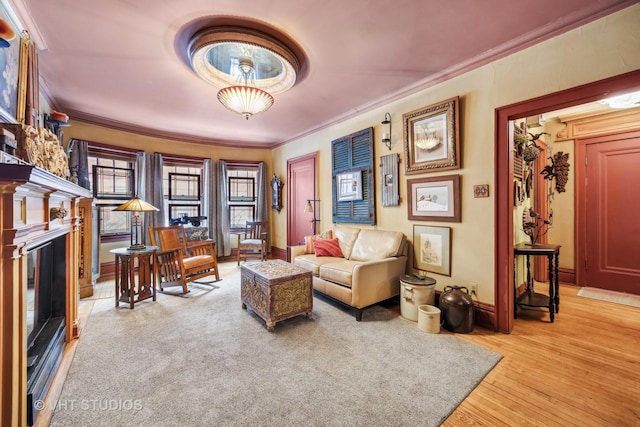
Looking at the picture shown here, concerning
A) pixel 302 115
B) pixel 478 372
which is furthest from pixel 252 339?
pixel 302 115

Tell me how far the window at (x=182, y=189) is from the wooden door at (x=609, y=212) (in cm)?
644

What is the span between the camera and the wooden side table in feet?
10.0

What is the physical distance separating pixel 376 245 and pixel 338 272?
700 millimetres

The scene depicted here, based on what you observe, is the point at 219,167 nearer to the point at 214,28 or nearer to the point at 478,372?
the point at 214,28

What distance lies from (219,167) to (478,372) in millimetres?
5430

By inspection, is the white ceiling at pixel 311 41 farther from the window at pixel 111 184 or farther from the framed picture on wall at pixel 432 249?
the framed picture on wall at pixel 432 249

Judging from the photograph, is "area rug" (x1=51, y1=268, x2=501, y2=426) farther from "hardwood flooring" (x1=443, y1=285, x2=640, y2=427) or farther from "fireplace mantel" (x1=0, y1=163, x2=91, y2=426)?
"fireplace mantel" (x1=0, y1=163, x2=91, y2=426)

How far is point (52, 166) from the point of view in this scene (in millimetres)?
1854

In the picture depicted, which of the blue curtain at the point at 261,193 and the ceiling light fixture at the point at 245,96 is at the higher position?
the ceiling light fixture at the point at 245,96

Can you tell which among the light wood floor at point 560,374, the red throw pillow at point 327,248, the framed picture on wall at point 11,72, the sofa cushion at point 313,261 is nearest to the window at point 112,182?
the light wood floor at point 560,374

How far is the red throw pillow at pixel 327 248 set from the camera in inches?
143

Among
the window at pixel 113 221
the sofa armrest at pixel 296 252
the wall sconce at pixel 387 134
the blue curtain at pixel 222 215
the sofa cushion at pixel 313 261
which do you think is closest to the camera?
the sofa cushion at pixel 313 261

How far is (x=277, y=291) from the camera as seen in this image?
2.52 meters

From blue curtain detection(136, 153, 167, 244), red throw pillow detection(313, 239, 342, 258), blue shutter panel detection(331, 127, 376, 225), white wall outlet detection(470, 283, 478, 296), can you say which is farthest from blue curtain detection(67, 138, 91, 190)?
white wall outlet detection(470, 283, 478, 296)
